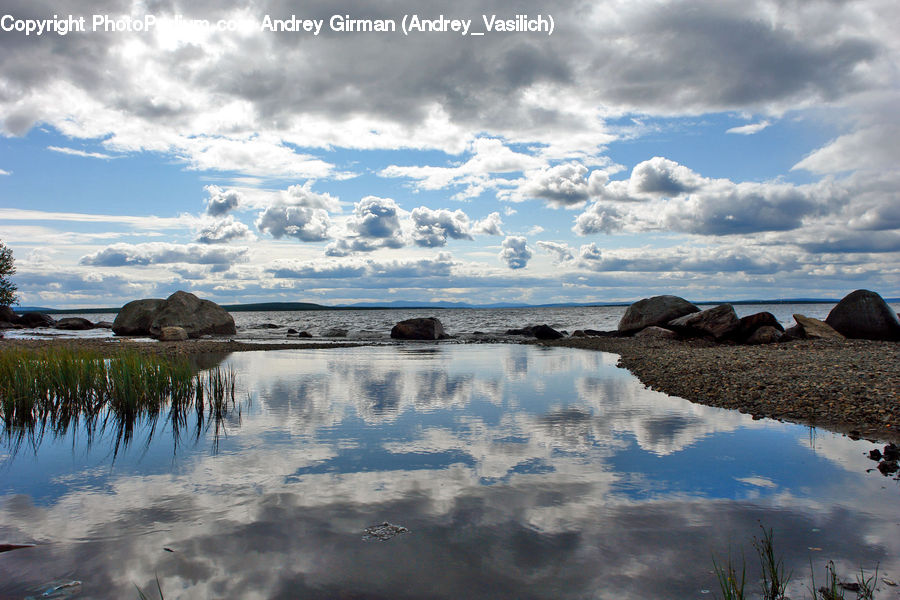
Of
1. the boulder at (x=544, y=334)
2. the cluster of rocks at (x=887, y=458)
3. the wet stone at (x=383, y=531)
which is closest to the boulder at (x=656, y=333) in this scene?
the boulder at (x=544, y=334)

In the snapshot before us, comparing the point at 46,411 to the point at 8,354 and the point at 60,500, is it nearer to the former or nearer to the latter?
the point at 8,354

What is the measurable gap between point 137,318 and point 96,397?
109 ft

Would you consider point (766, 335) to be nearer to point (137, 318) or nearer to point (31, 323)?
point (137, 318)

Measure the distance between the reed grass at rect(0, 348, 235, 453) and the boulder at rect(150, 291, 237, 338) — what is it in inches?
1093

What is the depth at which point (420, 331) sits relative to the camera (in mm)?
40312

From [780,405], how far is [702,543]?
24.3 ft

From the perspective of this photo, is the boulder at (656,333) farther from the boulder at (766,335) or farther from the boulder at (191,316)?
the boulder at (191,316)

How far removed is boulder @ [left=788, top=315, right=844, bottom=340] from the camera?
24.1 metres

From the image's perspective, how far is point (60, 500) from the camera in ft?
20.6

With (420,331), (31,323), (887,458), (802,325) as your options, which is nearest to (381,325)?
(420,331)

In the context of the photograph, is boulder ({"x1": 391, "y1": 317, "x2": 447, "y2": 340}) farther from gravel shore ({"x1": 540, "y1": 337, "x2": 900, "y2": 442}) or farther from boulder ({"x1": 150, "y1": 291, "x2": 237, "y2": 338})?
gravel shore ({"x1": 540, "y1": 337, "x2": 900, "y2": 442})

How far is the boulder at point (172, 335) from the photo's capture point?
34.5 m

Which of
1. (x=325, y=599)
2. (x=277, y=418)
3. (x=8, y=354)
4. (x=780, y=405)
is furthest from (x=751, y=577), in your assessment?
(x=8, y=354)

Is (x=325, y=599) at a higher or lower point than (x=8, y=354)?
lower
